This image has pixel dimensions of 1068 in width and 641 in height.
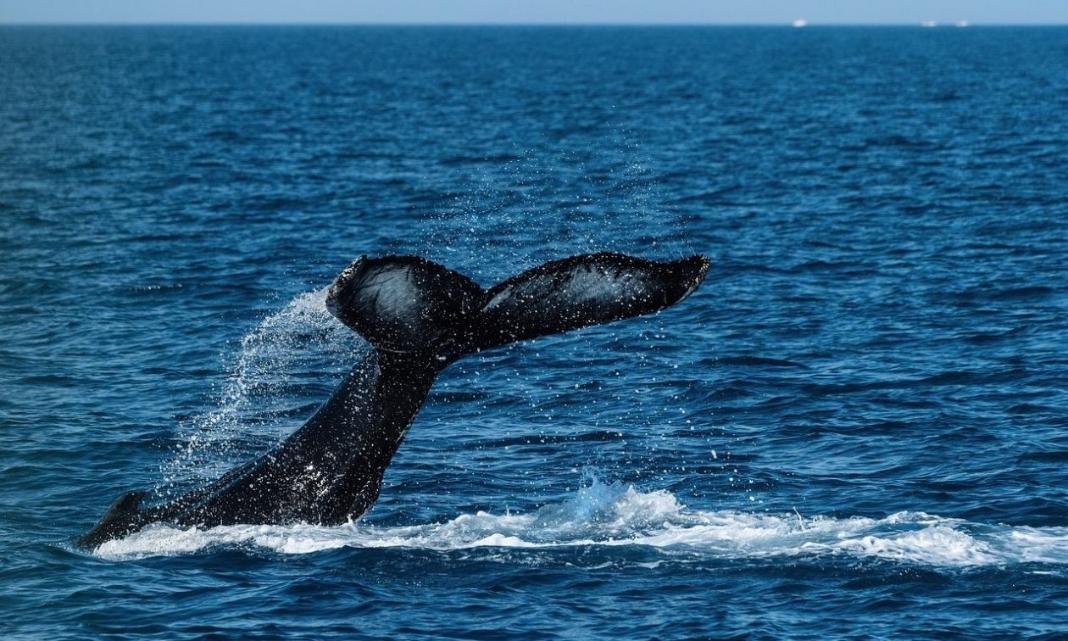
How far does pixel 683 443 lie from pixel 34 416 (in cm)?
818

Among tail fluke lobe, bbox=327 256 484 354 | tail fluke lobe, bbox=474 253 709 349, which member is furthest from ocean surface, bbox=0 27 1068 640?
tail fluke lobe, bbox=474 253 709 349

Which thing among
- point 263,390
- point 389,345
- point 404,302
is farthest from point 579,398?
point 404,302

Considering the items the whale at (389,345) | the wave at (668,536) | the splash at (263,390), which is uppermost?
the whale at (389,345)

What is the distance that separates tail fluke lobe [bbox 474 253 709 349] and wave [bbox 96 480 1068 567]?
3807mm

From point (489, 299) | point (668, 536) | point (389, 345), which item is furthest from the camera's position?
point (668, 536)

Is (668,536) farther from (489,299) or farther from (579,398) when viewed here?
(579,398)

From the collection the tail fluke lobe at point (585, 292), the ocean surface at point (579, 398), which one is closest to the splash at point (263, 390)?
the ocean surface at point (579, 398)

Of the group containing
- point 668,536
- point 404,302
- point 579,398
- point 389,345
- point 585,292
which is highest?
point 585,292

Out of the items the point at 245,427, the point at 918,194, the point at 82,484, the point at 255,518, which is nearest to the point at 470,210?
the point at 918,194

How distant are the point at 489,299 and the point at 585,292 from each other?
2.96 feet

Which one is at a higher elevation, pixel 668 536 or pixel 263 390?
pixel 668 536

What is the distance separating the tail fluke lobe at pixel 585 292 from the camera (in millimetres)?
11125

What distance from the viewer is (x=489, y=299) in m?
12.0

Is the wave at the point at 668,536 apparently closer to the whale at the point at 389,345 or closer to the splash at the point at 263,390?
the whale at the point at 389,345
